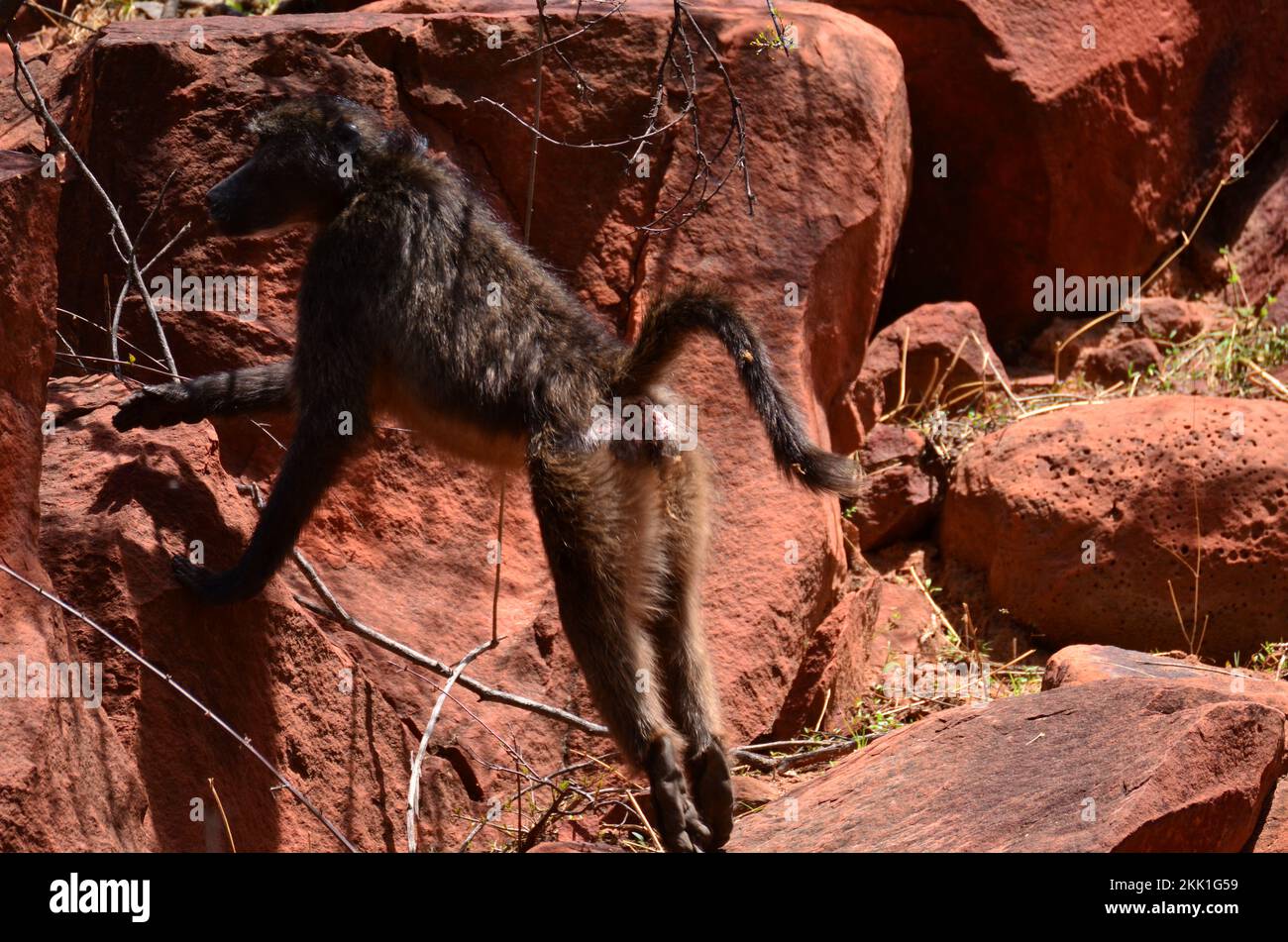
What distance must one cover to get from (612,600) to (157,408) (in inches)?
64.1

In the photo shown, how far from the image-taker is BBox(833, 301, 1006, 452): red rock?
26.2 feet

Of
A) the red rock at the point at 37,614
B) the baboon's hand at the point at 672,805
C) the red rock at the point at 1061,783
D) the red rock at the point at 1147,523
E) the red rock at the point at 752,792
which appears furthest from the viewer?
the red rock at the point at 1147,523

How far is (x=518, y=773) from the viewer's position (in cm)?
491

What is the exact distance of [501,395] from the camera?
15.1ft

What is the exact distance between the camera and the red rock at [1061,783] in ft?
13.1

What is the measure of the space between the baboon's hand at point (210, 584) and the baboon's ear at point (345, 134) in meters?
1.50

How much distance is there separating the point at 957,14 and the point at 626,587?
16.1 feet

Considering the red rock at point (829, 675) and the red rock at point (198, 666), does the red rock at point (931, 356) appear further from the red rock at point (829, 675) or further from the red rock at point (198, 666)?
the red rock at point (198, 666)

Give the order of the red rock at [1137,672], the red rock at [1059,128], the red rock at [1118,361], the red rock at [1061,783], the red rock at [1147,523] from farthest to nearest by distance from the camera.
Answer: the red rock at [1118,361] < the red rock at [1059,128] < the red rock at [1147,523] < the red rock at [1137,672] < the red rock at [1061,783]

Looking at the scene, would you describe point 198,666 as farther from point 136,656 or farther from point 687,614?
point 687,614

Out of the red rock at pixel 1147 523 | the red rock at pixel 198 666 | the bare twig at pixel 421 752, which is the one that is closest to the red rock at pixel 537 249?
the red rock at pixel 198 666
